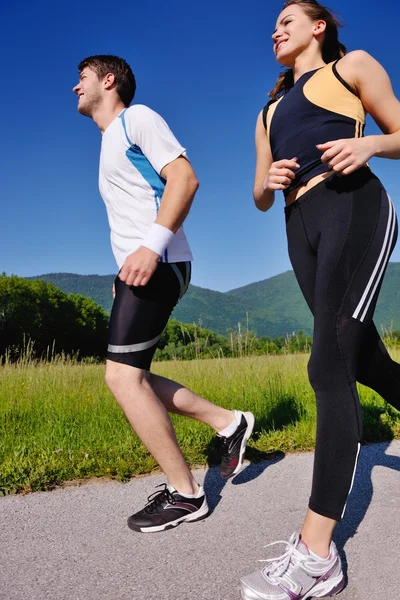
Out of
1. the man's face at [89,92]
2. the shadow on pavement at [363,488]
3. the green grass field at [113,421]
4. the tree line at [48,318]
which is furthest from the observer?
the tree line at [48,318]

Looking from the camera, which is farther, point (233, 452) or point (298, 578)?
point (233, 452)

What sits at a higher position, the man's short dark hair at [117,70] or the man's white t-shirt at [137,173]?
the man's short dark hair at [117,70]

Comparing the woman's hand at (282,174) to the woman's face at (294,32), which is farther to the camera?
the woman's face at (294,32)

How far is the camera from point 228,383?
550cm

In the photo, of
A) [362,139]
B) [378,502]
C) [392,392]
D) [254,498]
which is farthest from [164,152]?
[378,502]

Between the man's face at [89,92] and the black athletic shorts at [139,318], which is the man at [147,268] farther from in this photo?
the man's face at [89,92]

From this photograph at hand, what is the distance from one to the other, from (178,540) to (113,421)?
80.8 inches

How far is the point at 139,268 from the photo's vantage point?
2.36m

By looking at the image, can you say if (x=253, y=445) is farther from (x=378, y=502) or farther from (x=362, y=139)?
(x=362, y=139)

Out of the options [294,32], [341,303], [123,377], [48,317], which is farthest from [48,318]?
[341,303]

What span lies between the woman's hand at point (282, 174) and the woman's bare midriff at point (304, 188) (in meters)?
0.05

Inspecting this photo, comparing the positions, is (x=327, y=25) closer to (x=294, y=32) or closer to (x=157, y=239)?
(x=294, y=32)

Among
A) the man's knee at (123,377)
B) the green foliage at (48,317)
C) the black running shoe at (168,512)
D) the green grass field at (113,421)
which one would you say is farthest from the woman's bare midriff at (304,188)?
the green foliage at (48,317)

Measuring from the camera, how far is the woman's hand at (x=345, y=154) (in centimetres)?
195
